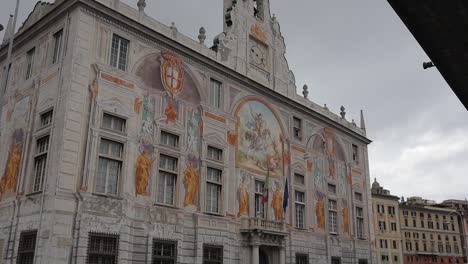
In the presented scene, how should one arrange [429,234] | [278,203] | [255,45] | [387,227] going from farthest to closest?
1. [429,234]
2. [387,227]
3. [255,45]
4. [278,203]

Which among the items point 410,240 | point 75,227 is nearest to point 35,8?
point 75,227

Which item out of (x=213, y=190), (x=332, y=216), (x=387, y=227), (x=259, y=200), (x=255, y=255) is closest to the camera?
(x=213, y=190)

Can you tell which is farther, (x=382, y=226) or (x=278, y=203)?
(x=382, y=226)

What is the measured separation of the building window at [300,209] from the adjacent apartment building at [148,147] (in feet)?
0.43

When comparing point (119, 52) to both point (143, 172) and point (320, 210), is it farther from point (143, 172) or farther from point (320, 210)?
point (320, 210)

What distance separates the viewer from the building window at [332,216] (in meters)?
34.1

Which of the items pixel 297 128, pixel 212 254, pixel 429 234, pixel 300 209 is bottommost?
pixel 212 254

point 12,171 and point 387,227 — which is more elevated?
point 387,227

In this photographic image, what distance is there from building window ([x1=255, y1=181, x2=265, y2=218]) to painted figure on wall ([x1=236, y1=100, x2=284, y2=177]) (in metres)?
0.83

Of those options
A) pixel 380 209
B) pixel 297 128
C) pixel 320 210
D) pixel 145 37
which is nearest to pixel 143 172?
pixel 145 37

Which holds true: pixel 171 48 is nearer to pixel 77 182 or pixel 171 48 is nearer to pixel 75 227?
pixel 77 182

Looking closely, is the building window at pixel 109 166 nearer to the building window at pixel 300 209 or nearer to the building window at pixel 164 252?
the building window at pixel 164 252

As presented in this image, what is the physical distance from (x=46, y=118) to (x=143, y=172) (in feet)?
16.2

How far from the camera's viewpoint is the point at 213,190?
26094 millimetres
